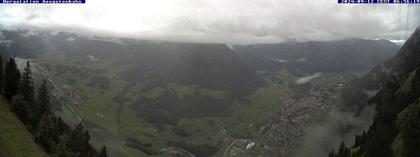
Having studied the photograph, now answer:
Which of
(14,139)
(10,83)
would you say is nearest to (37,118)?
(10,83)

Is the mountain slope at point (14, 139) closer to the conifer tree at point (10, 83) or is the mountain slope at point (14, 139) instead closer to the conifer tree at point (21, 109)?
the conifer tree at point (21, 109)

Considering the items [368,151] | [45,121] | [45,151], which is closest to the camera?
[45,151]

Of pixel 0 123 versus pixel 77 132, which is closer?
pixel 0 123

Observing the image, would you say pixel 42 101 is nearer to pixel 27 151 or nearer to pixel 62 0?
pixel 27 151

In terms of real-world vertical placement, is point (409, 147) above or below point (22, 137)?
below

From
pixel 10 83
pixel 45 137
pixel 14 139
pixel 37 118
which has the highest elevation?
pixel 10 83

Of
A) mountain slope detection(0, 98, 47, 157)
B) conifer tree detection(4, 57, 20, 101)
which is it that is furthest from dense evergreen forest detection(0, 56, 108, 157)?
mountain slope detection(0, 98, 47, 157)

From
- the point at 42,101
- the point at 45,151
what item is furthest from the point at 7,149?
the point at 42,101

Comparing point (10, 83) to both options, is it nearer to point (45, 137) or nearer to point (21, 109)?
point (21, 109)

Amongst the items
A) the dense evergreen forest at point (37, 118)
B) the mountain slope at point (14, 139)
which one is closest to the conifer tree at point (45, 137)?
the dense evergreen forest at point (37, 118)
